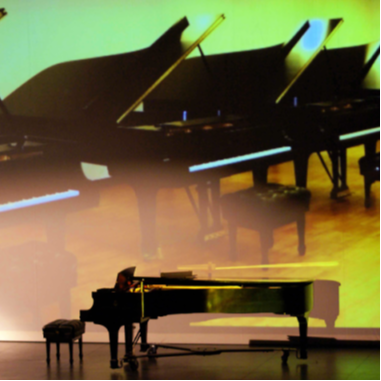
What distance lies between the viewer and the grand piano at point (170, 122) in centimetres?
529

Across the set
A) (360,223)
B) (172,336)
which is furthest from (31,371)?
(360,223)

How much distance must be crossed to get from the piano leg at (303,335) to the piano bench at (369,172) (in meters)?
1.08

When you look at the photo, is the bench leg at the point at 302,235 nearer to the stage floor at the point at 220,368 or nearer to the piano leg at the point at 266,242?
the piano leg at the point at 266,242

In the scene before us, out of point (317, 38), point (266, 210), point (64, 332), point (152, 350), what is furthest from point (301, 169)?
point (64, 332)

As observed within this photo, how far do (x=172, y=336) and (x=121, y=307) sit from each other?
1.01 metres

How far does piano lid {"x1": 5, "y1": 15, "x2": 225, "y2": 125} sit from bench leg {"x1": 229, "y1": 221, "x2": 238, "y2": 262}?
4.01 feet

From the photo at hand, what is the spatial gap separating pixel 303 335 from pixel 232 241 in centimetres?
104

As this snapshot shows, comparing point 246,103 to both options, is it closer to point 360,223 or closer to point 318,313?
point 360,223

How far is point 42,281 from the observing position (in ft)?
18.7

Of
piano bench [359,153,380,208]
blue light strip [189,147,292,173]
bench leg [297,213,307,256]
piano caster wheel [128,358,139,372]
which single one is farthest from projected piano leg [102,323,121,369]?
piano bench [359,153,380,208]

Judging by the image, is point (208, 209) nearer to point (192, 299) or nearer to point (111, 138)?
point (111, 138)

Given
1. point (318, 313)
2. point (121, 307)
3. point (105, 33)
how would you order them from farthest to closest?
point (105, 33) → point (318, 313) → point (121, 307)

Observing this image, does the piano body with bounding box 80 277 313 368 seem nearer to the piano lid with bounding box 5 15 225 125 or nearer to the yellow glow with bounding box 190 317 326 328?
the yellow glow with bounding box 190 317 326 328

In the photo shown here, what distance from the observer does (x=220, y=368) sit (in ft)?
15.3
